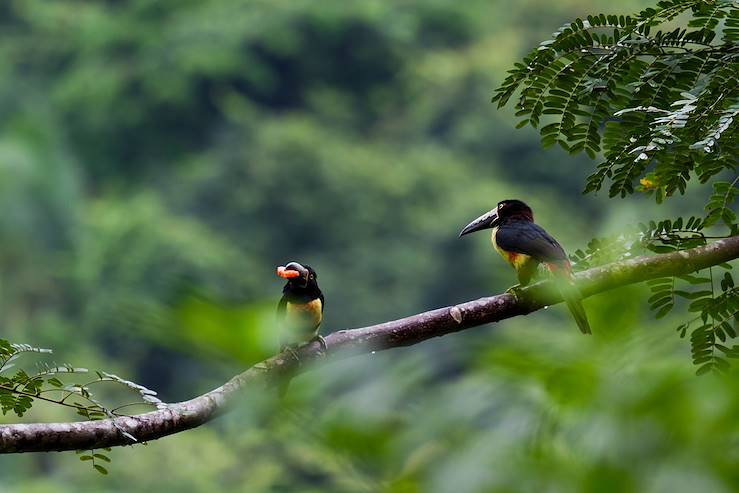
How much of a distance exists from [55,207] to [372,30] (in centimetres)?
906

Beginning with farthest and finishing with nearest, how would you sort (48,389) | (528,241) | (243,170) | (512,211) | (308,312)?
(243,170)
(512,211)
(528,241)
(308,312)
(48,389)

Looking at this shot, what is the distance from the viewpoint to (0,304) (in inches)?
843

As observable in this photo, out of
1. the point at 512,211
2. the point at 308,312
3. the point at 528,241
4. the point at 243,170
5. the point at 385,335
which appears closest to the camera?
the point at 385,335

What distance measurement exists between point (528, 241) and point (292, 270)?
618mm

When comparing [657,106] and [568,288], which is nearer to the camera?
[568,288]

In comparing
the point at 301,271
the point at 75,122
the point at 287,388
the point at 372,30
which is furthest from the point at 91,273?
the point at 287,388

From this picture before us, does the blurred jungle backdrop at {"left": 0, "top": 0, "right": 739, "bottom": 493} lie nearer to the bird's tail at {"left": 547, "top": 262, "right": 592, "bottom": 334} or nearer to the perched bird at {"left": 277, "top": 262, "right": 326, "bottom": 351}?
the bird's tail at {"left": 547, "top": 262, "right": 592, "bottom": 334}

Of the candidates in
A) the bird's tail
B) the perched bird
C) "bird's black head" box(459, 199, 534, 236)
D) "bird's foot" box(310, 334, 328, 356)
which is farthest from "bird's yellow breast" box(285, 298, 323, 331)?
"bird's black head" box(459, 199, 534, 236)

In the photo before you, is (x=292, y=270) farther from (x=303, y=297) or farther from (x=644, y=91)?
(x=644, y=91)

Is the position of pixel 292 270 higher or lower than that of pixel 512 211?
lower

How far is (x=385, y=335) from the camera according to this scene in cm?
228

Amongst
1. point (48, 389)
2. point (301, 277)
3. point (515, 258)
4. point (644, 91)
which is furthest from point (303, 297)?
point (48, 389)

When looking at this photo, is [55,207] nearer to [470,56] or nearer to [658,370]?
[470,56]

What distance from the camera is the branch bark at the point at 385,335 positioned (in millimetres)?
1854
